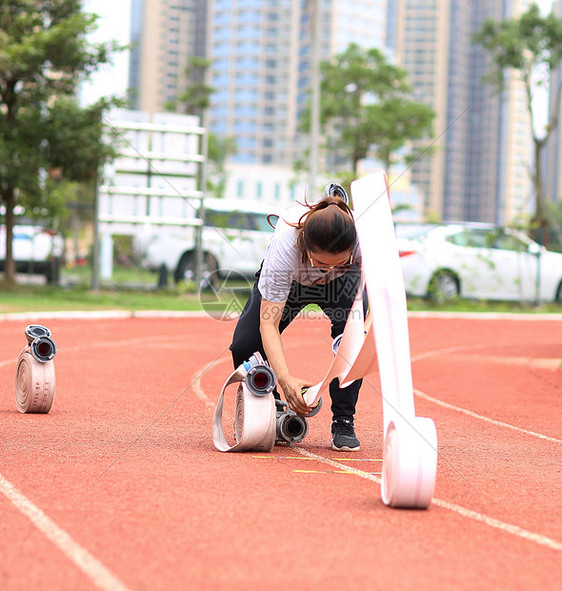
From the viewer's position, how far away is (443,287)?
79.0 ft

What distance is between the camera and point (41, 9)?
23031 mm

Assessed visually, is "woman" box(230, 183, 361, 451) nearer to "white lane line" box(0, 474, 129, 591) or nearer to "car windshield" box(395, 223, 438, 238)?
"white lane line" box(0, 474, 129, 591)

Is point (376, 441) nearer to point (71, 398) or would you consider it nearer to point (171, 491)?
point (171, 491)

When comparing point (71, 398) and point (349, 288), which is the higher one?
point (349, 288)

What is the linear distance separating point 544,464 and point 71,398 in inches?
162

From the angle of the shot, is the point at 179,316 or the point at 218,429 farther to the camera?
the point at 179,316

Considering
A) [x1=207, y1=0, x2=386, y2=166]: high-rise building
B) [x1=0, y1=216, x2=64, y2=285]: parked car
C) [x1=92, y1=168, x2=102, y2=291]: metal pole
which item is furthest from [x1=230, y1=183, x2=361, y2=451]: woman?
[x1=207, y1=0, x2=386, y2=166]: high-rise building

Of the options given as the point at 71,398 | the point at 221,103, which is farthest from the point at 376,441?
the point at 221,103

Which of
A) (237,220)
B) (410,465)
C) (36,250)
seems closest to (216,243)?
(237,220)

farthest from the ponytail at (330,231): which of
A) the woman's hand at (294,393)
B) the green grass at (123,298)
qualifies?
the green grass at (123,298)

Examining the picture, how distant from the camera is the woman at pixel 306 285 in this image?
5238 millimetres

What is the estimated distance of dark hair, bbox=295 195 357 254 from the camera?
518cm

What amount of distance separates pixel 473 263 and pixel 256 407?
18803mm

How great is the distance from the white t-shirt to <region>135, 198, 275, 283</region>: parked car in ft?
57.5
